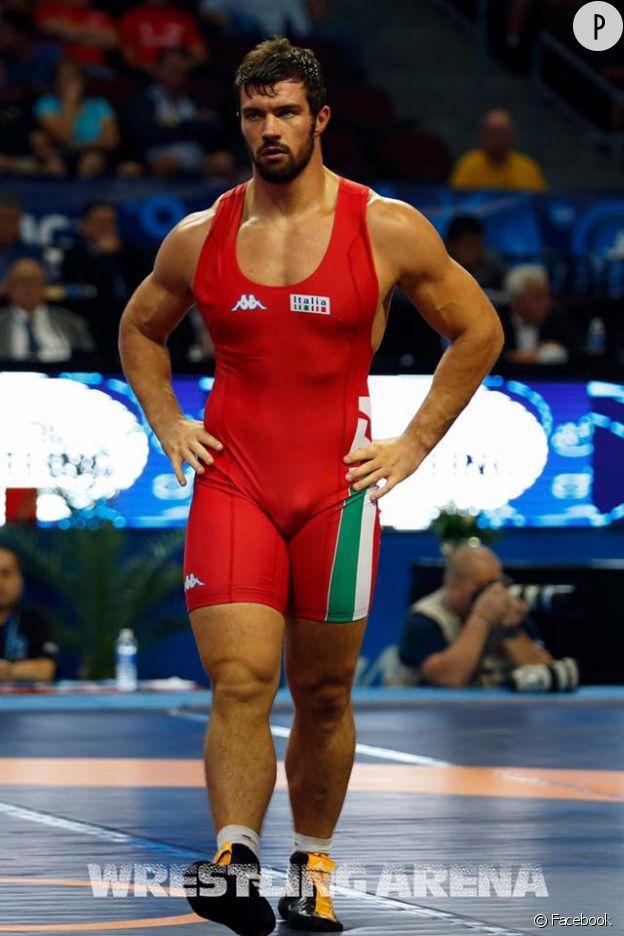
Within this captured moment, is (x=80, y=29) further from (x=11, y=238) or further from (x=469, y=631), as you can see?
(x=469, y=631)

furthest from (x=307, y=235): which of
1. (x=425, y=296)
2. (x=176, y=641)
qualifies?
(x=176, y=641)

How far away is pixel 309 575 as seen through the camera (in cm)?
488

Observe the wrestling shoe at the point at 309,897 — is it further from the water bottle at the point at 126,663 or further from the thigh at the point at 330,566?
the water bottle at the point at 126,663

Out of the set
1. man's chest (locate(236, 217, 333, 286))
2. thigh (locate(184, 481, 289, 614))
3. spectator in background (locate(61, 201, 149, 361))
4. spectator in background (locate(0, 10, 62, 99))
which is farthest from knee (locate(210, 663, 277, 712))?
spectator in background (locate(0, 10, 62, 99))

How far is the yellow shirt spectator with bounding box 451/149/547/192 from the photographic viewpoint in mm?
14656

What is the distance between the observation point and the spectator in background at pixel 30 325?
11.5m

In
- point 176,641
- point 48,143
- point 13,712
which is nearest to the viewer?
point 13,712

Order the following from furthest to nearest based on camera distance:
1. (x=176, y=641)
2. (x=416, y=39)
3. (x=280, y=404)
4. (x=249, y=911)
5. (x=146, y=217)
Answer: (x=416, y=39) → (x=146, y=217) → (x=176, y=641) → (x=280, y=404) → (x=249, y=911)

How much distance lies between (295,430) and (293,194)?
54 cm

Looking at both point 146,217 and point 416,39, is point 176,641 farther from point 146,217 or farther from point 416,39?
point 416,39

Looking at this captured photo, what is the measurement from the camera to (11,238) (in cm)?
1254

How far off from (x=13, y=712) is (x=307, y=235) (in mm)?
5234

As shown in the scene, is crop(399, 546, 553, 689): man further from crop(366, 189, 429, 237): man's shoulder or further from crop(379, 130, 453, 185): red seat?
crop(366, 189, 429, 237): man's shoulder

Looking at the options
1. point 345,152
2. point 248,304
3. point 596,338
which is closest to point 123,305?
point 596,338
